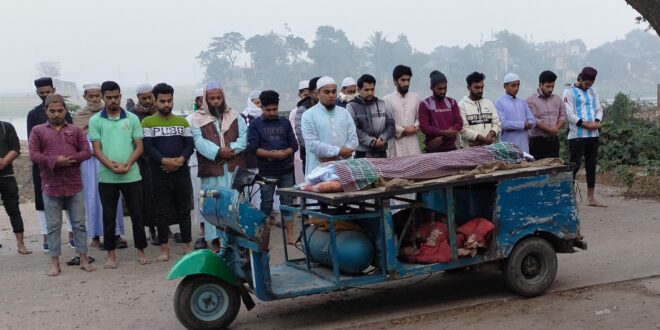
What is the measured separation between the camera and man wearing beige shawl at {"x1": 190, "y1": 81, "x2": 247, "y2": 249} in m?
8.32

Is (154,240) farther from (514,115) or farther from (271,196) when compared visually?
Result: (514,115)

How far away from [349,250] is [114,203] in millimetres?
3263

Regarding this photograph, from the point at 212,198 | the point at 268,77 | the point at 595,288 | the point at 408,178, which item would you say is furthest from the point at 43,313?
the point at 268,77

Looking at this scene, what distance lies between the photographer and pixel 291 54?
44969 millimetres

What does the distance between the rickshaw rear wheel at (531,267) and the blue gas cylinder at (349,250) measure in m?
1.21

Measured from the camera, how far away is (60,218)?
25.6 feet

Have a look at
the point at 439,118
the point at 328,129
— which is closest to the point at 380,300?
the point at 328,129

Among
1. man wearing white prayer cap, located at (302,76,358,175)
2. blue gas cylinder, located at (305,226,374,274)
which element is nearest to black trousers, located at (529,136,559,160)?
man wearing white prayer cap, located at (302,76,358,175)

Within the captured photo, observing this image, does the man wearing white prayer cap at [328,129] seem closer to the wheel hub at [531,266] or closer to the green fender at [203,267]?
the wheel hub at [531,266]

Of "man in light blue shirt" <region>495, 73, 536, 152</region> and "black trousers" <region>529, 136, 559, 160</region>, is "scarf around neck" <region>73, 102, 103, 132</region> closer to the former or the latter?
"man in light blue shirt" <region>495, 73, 536, 152</region>

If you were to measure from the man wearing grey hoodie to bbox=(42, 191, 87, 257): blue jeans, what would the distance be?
9.98 feet

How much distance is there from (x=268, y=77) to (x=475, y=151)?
34.7m

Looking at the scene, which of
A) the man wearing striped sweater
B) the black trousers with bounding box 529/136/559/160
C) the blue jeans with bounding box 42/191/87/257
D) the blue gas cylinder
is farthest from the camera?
the man wearing striped sweater

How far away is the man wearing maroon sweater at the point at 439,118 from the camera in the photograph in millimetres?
8562
